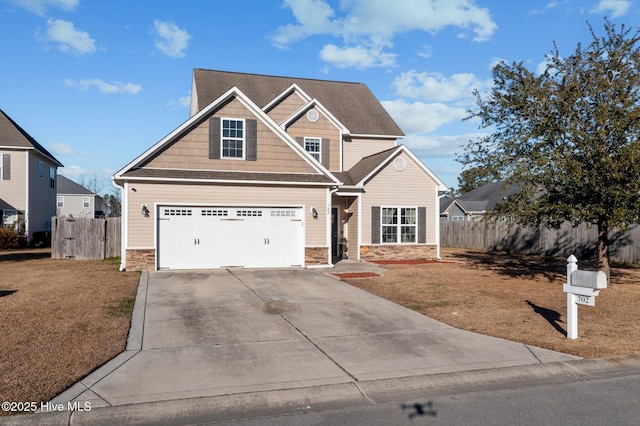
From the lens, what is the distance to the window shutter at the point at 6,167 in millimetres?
29172

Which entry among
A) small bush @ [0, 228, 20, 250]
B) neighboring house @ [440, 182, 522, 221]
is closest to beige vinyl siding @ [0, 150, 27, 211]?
small bush @ [0, 228, 20, 250]

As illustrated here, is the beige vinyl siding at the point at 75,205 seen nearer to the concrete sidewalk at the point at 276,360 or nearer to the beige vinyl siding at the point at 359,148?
the beige vinyl siding at the point at 359,148

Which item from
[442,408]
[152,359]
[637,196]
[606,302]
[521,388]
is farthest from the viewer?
[637,196]

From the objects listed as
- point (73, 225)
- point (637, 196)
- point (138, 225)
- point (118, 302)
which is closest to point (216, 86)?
point (73, 225)

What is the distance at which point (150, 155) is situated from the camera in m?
16.5

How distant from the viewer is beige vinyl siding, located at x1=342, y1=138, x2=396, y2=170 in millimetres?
24594

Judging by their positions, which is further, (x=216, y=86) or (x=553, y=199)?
(x=216, y=86)

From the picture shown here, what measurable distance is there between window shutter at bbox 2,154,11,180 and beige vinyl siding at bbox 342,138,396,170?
65.8 ft

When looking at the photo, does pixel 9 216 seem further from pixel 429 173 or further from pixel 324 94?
pixel 429 173

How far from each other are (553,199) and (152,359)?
1160 centimetres

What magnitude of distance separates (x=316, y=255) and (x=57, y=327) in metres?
10.5

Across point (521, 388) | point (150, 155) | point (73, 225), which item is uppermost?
point (150, 155)

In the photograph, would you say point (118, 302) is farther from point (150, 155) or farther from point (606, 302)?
point (606, 302)

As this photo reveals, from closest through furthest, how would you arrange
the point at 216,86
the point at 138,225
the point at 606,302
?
the point at 606,302 < the point at 138,225 < the point at 216,86
